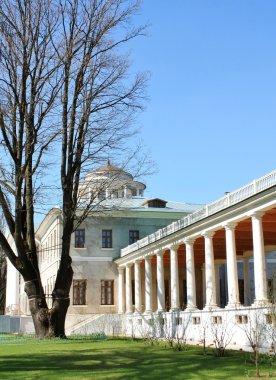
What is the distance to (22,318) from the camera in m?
40.8

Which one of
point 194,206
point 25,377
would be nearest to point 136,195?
point 194,206

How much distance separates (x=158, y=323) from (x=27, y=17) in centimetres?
1827

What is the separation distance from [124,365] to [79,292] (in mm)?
29699

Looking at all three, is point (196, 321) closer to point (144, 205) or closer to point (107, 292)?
point (107, 292)

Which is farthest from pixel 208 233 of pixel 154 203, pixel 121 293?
pixel 154 203

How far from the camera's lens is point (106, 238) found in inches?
1778

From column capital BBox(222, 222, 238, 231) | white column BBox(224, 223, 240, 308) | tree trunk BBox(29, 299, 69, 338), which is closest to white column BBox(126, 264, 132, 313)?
tree trunk BBox(29, 299, 69, 338)

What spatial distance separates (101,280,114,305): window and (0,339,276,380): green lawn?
84.1 ft

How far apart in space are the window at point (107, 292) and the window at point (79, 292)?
1559 mm

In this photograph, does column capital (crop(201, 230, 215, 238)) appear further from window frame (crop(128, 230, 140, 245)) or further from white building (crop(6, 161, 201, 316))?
window frame (crop(128, 230, 140, 245))

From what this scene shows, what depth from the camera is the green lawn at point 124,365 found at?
12.0m

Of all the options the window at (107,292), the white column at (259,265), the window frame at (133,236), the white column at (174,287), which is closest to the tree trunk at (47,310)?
the white column at (174,287)

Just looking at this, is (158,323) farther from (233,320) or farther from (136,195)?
(136,195)

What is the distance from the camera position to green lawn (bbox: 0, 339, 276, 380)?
12.0m
